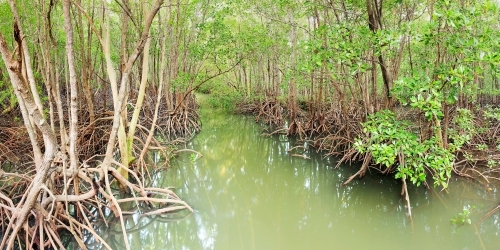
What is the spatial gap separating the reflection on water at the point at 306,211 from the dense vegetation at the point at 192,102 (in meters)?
0.38

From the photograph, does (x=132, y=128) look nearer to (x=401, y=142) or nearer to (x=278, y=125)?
(x=401, y=142)

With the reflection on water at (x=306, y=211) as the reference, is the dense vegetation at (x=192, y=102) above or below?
above

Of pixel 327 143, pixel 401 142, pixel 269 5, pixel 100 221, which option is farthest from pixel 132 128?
pixel 269 5

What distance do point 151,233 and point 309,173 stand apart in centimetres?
379

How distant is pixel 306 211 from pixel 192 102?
8816 mm

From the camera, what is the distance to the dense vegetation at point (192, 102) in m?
3.08

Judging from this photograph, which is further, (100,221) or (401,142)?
(100,221)

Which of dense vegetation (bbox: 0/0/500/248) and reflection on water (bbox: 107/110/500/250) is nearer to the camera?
dense vegetation (bbox: 0/0/500/248)

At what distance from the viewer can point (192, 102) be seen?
42.1ft

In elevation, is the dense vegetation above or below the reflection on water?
above

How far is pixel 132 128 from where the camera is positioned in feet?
16.2

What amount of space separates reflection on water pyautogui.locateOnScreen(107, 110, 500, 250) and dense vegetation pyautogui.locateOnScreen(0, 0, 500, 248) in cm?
38

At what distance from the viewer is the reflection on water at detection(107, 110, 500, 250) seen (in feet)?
13.2

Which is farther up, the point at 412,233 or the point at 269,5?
the point at 269,5
